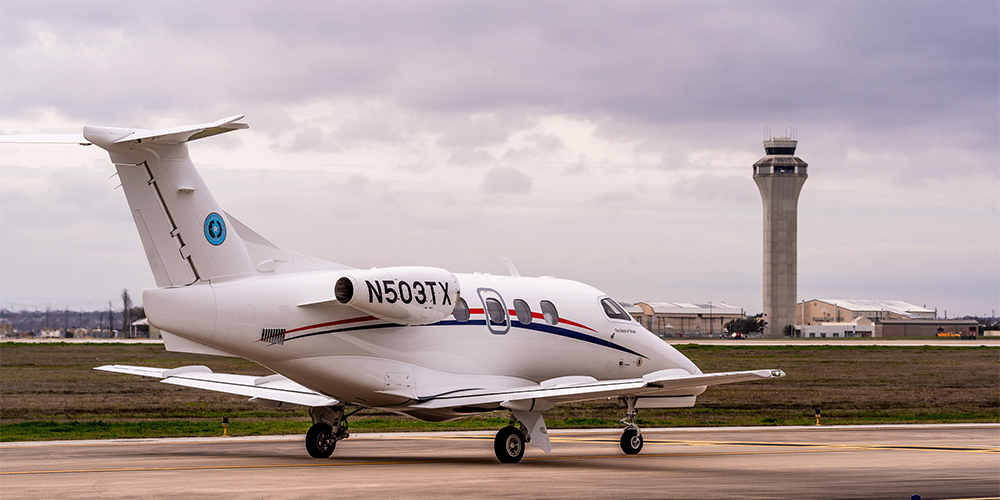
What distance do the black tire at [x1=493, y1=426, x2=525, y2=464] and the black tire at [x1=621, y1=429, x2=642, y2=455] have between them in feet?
11.7

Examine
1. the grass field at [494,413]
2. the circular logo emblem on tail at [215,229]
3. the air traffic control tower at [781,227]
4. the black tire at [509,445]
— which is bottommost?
the grass field at [494,413]

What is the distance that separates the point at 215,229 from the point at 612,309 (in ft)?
31.7

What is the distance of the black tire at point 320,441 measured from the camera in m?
22.5

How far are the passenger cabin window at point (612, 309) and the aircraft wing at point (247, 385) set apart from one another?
662 cm

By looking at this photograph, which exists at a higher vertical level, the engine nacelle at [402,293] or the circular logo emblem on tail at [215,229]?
the circular logo emblem on tail at [215,229]

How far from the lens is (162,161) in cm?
1894

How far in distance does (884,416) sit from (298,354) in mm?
22985

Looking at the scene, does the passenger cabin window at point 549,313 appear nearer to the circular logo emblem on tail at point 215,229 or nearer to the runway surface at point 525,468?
the runway surface at point 525,468

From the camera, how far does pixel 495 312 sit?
23.0 m

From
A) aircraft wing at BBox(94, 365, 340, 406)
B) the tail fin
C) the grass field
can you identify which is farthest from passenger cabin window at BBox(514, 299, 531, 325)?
the tail fin

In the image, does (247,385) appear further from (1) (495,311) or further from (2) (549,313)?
(2) (549,313)

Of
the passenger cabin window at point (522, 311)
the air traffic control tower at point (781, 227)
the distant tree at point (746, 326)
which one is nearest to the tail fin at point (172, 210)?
the passenger cabin window at point (522, 311)

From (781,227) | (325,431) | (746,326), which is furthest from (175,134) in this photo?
(746,326)

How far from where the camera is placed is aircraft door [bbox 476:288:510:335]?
74.7 ft
